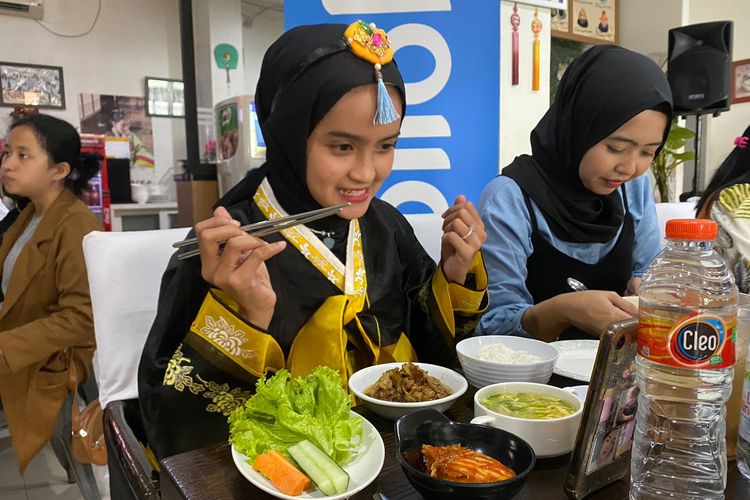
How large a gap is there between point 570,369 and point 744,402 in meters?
0.35

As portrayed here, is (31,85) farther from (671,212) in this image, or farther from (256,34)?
(671,212)

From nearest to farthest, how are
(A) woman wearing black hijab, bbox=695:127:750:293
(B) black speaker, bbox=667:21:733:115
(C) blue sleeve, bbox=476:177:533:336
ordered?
(A) woman wearing black hijab, bbox=695:127:750:293, (C) blue sleeve, bbox=476:177:533:336, (B) black speaker, bbox=667:21:733:115

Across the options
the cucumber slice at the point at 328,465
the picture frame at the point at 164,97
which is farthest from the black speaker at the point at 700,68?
the picture frame at the point at 164,97

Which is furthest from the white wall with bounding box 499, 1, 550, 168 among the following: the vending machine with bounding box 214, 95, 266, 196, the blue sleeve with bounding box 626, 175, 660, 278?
the vending machine with bounding box 214, 95, 266, 196

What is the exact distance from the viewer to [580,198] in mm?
1570

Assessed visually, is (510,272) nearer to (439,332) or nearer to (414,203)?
(439,332)

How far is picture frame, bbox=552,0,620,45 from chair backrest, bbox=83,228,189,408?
178 inches

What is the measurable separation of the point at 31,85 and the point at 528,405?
5603mm

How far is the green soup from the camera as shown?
74 cm

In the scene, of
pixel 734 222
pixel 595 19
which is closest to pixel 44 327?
pixel 734 222

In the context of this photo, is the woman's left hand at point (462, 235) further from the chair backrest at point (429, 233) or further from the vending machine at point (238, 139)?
the vending machine at point (238, 139)

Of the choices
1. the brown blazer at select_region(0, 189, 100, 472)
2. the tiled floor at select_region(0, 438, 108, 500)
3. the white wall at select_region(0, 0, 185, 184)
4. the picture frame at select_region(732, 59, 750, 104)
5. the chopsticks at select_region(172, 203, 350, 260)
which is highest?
the white wall at select_region(0, 0, 185, 184)

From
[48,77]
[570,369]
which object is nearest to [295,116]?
[570,369]

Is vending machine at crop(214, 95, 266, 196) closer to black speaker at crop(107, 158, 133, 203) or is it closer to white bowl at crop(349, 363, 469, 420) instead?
black speaker at crop(107, 158, 133, 203)
